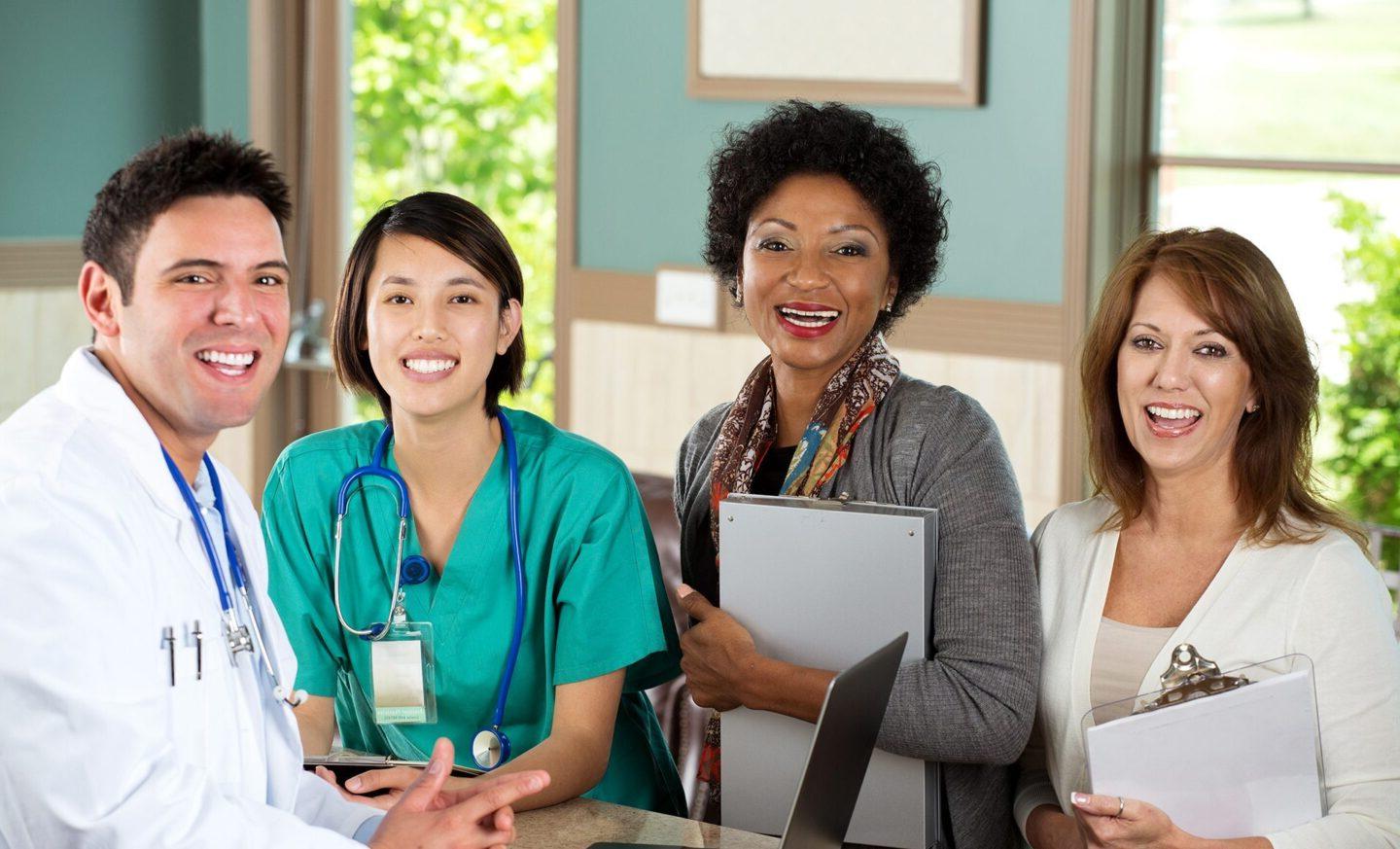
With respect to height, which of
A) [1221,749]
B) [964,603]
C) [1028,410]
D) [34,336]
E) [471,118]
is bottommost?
[1221,749]

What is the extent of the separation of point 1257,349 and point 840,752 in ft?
2.41

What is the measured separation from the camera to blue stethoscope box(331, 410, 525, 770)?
1849mm

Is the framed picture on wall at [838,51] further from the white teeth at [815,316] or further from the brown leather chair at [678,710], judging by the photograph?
the white teeth at [815,316]

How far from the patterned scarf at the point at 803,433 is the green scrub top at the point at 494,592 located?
0.37ft

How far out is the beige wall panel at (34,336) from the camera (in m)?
4.30

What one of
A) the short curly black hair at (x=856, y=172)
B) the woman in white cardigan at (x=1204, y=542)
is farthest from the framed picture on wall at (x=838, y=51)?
the woman in white cardigan at (x=1204, y=542)

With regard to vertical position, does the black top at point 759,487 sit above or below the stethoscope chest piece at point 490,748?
above

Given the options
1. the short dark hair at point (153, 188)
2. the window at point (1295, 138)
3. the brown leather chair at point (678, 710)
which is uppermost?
the window at point (1295, 138)

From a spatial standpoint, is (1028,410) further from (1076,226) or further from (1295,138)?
(1295,138)

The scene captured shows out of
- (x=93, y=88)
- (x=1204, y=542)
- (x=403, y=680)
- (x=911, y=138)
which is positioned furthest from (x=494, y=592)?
(x=93, y=88)

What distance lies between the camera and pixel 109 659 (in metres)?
1.27

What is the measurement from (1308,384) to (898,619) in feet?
1.86

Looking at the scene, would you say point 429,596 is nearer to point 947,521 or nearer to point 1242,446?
point 947,521

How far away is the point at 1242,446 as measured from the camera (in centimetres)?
179
